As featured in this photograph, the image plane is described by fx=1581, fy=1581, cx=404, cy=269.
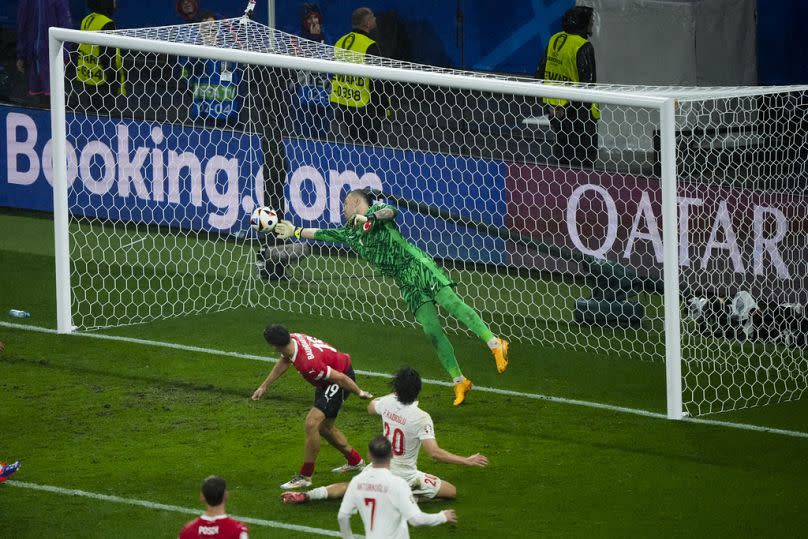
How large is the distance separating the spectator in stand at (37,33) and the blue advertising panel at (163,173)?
286 centimetres

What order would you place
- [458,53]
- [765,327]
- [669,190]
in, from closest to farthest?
[669,190]
[765,327]
[458,53]

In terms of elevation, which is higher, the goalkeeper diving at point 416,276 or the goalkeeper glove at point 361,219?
the goalkeeper glove at point 361,219

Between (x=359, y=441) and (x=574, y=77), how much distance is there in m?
6.88

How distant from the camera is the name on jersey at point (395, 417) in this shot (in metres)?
10.1

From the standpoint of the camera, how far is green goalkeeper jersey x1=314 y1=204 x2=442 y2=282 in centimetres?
1306

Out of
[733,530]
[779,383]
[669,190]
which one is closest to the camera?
[733,530]

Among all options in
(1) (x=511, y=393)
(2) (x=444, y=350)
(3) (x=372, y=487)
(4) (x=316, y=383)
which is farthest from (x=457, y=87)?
(3) (x=372, y=487)

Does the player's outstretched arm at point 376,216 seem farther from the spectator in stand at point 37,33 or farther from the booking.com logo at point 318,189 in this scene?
the spectator in stand at point 37,33

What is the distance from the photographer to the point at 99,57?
19688 mm

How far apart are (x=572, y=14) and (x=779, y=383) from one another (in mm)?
5549

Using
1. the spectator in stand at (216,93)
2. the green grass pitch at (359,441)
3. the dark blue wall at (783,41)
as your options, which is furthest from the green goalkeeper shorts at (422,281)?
the dark blue wall at (783,41)

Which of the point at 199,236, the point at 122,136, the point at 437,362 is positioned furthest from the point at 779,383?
the point at 122,136

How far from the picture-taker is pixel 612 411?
12828mm

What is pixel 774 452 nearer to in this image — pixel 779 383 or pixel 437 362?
pixel 779 383
